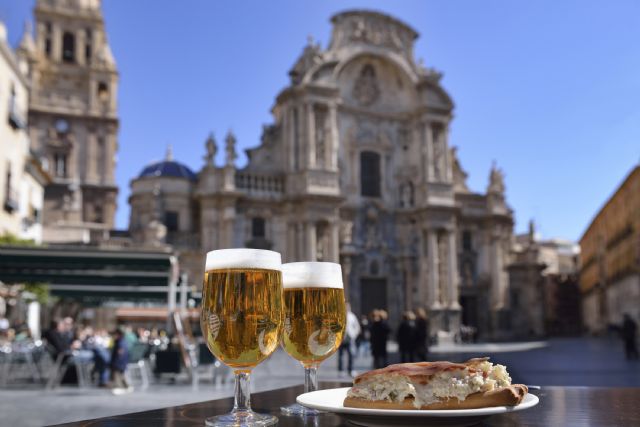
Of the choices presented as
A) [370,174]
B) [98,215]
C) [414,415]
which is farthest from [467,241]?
[414,415]

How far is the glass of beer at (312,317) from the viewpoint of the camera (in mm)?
2008

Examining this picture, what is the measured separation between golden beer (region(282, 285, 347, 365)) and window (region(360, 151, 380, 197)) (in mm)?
30573

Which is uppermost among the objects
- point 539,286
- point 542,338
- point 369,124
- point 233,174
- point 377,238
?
point 369,124

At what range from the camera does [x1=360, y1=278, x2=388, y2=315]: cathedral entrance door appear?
103ft

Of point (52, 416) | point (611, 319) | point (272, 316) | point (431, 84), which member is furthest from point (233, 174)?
point (611, 319)

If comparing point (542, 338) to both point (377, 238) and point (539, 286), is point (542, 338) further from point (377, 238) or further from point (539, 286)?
point (377, 238)

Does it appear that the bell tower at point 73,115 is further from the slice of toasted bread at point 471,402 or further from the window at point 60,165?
the slice of toasted bread at point 471,402

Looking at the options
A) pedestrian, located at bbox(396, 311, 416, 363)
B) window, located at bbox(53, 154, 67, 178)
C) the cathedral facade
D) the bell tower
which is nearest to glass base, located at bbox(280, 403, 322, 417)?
pedestrian, located at bbox(396, 311, 416, 363)

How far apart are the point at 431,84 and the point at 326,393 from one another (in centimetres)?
3265

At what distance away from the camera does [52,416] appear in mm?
8578

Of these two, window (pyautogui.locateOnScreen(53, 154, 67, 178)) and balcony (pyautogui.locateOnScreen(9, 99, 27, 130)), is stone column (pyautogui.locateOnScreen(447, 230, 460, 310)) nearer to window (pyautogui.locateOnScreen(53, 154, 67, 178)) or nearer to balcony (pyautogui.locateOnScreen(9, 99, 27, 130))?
balcony (pyautogui.locateOnScreen(9, 99, 27, 130))

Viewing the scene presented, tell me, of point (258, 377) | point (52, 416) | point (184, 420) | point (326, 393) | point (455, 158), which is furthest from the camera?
point (455, 158)

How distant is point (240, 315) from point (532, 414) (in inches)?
29.8

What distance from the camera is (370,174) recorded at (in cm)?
3284
